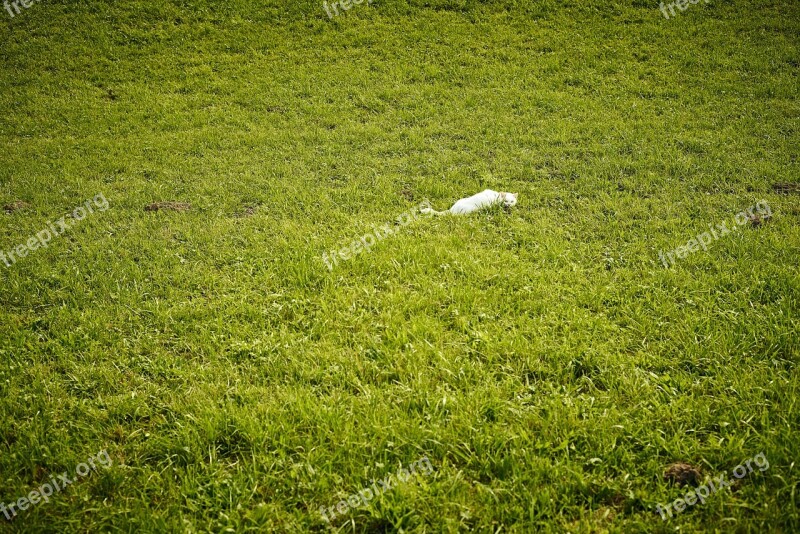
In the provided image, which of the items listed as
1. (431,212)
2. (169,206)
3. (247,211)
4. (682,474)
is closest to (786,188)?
(431,212)

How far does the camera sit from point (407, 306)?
527 cm

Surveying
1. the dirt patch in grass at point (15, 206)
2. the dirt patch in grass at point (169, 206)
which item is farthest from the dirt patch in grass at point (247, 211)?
the dirt patch in grass at point (15, 206)

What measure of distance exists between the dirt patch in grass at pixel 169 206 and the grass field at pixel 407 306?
0.29 ft

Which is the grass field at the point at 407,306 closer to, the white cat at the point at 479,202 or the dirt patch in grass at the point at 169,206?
the dirt patch in grass at the point at 169,206

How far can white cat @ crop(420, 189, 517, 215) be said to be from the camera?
744 cm

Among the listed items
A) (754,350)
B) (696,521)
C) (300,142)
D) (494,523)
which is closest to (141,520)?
(494,523)

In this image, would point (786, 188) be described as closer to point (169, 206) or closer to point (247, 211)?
point (247, 211)

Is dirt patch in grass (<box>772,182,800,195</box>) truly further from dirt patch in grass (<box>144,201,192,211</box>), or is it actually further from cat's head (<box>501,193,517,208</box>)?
dirt patch in grass (<box>144,201,192,211</box>)

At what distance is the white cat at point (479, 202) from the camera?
24.4 feet

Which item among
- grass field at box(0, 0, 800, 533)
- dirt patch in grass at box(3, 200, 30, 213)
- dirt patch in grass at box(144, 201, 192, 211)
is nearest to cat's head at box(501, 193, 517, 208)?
grass field at box(0, 0, 800, 533)

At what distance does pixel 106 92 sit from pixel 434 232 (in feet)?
39.4

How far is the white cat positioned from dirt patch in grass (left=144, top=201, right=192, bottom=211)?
406 cm

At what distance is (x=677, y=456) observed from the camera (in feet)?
11.2

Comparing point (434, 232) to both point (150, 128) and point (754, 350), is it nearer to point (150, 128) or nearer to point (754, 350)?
point (754, 350)
